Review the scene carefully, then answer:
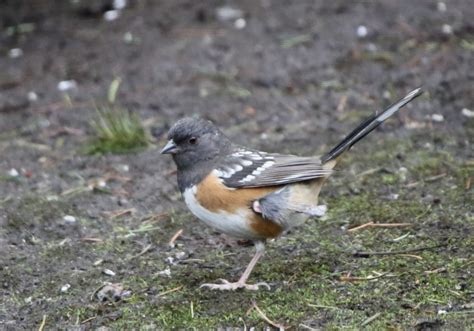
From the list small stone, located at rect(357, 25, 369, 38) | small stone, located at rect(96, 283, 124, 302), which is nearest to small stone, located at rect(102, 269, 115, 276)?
small stone, located at rect(96, 283, 124, 302)

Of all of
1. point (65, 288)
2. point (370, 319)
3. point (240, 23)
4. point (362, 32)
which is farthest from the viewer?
point (240, 23)

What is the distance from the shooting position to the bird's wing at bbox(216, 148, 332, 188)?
15.6 ft

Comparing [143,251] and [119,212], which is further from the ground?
[143,251]

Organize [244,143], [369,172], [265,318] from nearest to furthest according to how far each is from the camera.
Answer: [265,318] → [369,172] → [244,143]

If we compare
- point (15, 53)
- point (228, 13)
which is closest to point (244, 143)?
point (228, 13)

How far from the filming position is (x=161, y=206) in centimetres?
591

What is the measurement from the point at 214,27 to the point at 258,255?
4.61 metres

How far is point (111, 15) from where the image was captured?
375 inches

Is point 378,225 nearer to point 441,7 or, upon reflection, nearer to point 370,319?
point 370,319

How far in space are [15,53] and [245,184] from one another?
489cm

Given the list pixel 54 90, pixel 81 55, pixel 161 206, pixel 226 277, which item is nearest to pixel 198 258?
pixel 226 277

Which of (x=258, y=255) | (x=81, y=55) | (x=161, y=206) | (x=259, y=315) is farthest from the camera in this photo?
(x=81, y=55)

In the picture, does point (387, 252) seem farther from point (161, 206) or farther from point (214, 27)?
point (214, 27)

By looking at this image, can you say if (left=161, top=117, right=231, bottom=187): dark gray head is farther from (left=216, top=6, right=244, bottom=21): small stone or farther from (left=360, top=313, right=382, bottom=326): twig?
(left=216, top=6, right=244, bottom=21): small stone
